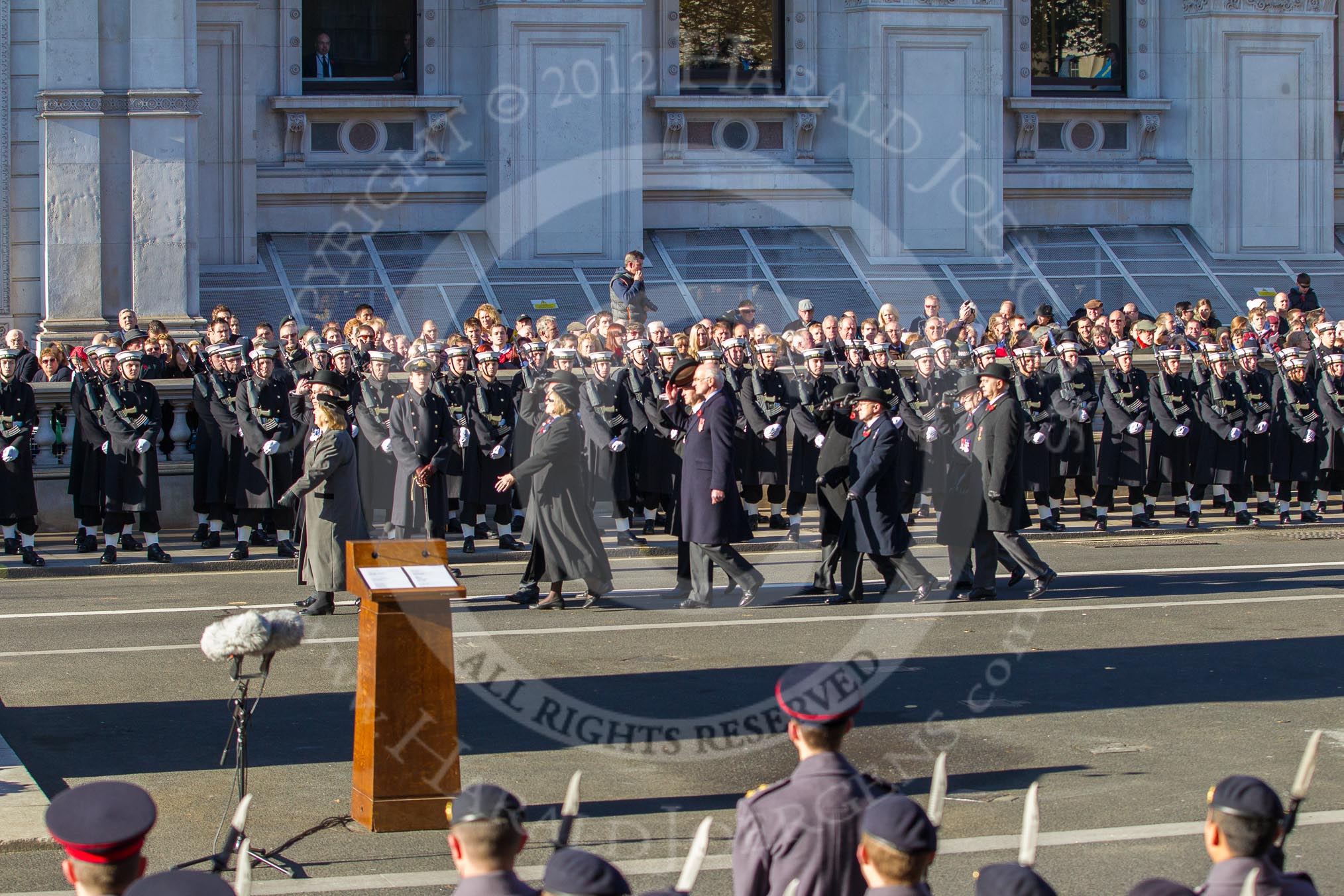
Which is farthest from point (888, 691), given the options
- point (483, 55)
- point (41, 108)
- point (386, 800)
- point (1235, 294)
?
point (1235, 294)

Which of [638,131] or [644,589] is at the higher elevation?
[638,131]

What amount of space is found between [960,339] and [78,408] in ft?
31.2

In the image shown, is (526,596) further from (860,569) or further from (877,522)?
(877,522)

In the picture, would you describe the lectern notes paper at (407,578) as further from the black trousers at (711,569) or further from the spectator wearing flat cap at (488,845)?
the black trousers at (711,569)

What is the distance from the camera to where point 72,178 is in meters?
20.9

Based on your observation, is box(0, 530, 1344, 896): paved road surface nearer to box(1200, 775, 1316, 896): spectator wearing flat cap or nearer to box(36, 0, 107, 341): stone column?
box(1200, 775, 1316, 896): spectator wearing flat cap

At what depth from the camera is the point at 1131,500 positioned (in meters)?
18.7

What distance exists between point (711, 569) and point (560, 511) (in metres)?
1.32

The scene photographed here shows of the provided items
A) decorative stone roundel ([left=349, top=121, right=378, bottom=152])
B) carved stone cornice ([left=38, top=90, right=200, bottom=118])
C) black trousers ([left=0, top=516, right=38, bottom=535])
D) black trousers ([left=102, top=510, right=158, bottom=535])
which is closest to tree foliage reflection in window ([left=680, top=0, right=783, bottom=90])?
decorative stone roundel ([left=349, top=121, right=378, bottom=152])

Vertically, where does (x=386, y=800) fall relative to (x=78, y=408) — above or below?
below

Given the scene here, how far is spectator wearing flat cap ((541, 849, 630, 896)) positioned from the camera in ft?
12.9

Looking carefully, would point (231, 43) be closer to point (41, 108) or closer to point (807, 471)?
point (41, 108)

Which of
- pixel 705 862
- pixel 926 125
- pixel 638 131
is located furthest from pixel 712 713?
pixel 926 125

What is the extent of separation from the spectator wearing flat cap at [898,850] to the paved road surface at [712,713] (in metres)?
2.92
